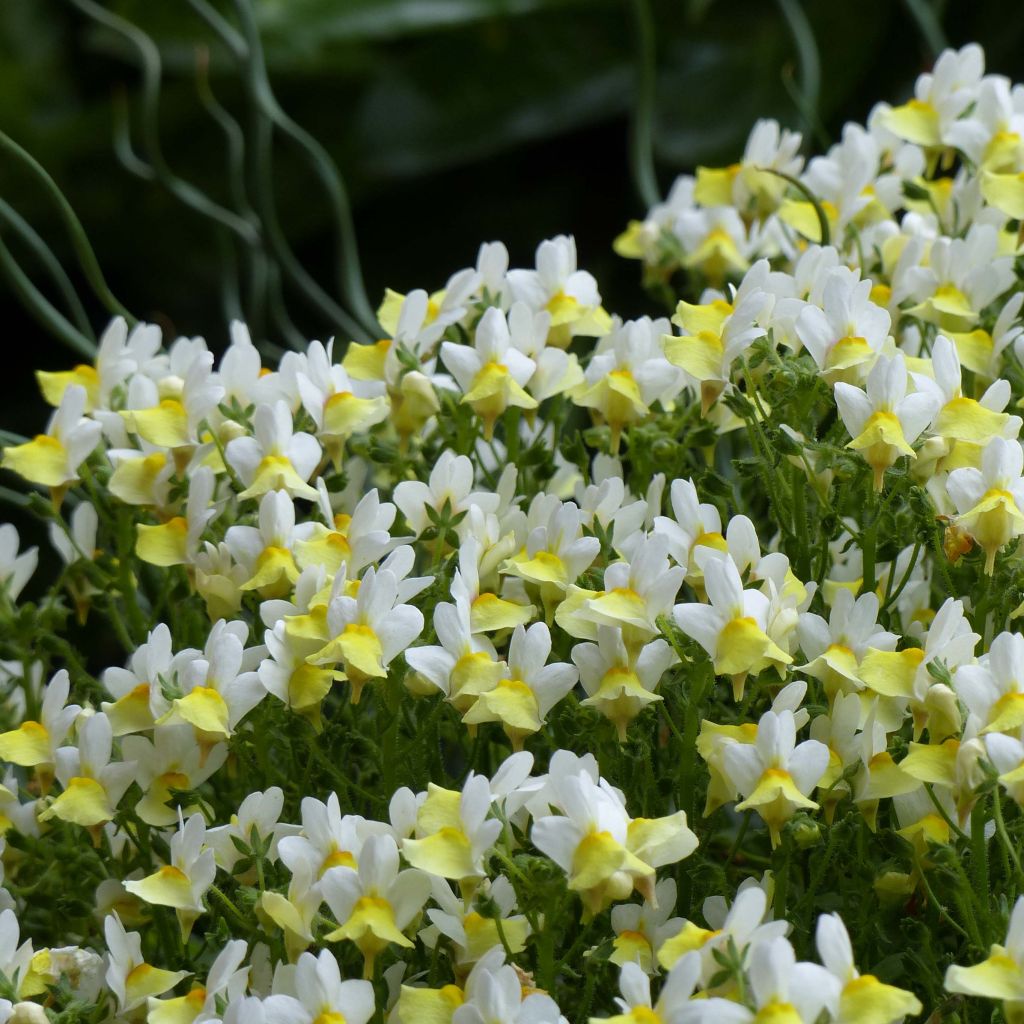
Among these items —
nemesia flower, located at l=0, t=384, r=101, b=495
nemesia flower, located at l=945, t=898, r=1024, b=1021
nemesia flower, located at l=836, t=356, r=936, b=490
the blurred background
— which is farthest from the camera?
the blurred background

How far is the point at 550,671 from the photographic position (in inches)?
18.7

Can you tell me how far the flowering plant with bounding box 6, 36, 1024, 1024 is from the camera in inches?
17.1

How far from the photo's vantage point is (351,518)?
55 centimetres

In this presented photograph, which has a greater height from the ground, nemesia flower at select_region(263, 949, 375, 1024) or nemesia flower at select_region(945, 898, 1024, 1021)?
nemesia flower at select_region(263, 949, 375, 1024)

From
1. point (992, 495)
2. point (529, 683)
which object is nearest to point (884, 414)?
point (992, 495)

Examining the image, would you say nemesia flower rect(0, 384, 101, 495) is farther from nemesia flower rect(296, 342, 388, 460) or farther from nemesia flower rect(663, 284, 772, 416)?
nemesia flower rect(663, 284, 772, 416)

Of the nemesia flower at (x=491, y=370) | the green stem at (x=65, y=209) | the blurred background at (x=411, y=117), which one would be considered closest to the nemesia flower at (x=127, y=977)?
the nemesia flower at (x=491, y=370)

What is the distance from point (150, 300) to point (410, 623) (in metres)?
1.27

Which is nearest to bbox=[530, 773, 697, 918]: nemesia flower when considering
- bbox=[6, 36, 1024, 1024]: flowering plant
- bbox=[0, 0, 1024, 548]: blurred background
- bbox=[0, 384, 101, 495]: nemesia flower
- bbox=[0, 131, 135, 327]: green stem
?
bbox=[6, 36, 1024, 1024]: flowering plant

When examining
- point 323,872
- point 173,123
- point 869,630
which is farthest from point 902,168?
point 173,123

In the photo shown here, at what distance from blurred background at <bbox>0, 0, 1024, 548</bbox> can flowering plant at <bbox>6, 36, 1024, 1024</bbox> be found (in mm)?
721

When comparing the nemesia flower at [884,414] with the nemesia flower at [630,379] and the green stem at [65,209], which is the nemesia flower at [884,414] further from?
the green stem at [65,209]

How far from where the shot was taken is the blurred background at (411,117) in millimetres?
1370

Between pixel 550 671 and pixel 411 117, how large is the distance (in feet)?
3.57
